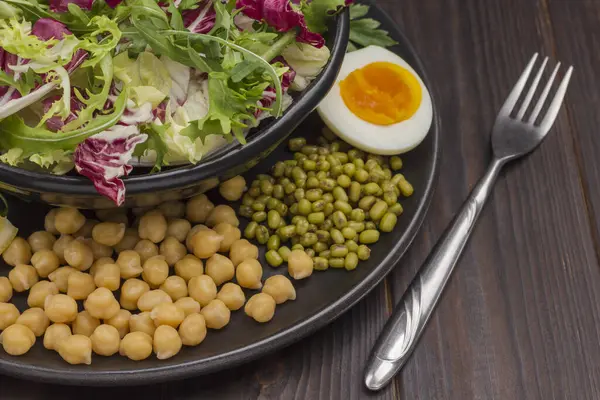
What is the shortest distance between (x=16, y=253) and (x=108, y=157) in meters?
0.47

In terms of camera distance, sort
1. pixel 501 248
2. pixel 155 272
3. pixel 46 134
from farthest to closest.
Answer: pixel 501 248
pixel 155 272
pixel 46 134

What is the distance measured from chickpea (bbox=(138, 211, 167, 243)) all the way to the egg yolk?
67 centimetres

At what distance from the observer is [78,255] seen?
200 cm

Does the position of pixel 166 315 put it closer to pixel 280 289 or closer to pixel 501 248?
pixel 280 289

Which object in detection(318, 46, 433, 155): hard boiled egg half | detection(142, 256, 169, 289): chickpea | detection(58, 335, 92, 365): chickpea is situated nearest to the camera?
detection(58, 335, 92, 365): chickpea

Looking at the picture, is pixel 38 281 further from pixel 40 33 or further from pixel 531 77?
pixel 531 77

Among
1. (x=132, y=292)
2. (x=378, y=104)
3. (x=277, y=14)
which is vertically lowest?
(x=132, y=292)

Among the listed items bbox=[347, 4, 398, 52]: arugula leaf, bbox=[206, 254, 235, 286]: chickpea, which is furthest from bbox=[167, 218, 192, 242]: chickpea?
bbox=[347, 4, 398, 52]: arugula leaf

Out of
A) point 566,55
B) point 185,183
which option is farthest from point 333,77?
point 566,55

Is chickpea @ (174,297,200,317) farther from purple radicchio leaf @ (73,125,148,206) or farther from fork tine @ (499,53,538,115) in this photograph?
fork tine @ (499,53,538,115)

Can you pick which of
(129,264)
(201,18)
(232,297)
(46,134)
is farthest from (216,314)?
(201,18)

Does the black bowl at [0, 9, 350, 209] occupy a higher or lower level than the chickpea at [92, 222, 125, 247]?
higher

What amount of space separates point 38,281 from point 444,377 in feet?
3.72

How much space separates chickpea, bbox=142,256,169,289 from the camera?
202 cm
